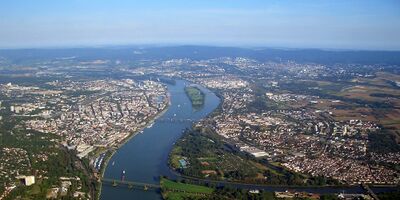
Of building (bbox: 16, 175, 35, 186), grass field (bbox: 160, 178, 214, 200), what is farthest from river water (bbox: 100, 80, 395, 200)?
building (bbox: 16, 175, 35, 186)

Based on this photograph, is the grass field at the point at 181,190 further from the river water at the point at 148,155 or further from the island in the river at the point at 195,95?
the island in the river at the point at 195,95

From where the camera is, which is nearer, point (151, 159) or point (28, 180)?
point (28, 180)

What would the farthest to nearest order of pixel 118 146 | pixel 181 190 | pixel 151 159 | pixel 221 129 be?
pixel 221 129
pixel 118 146
pixel 151 159
pixel 181 190

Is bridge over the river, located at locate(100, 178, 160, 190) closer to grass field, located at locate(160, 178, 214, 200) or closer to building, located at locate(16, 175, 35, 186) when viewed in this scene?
grass field, located at locate(160, 178, 214, 200)

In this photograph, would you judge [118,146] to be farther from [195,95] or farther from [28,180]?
[195,95]

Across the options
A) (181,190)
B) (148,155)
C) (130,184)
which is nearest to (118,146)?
(148,155)

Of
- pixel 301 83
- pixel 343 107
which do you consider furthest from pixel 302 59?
pixel 343 107
